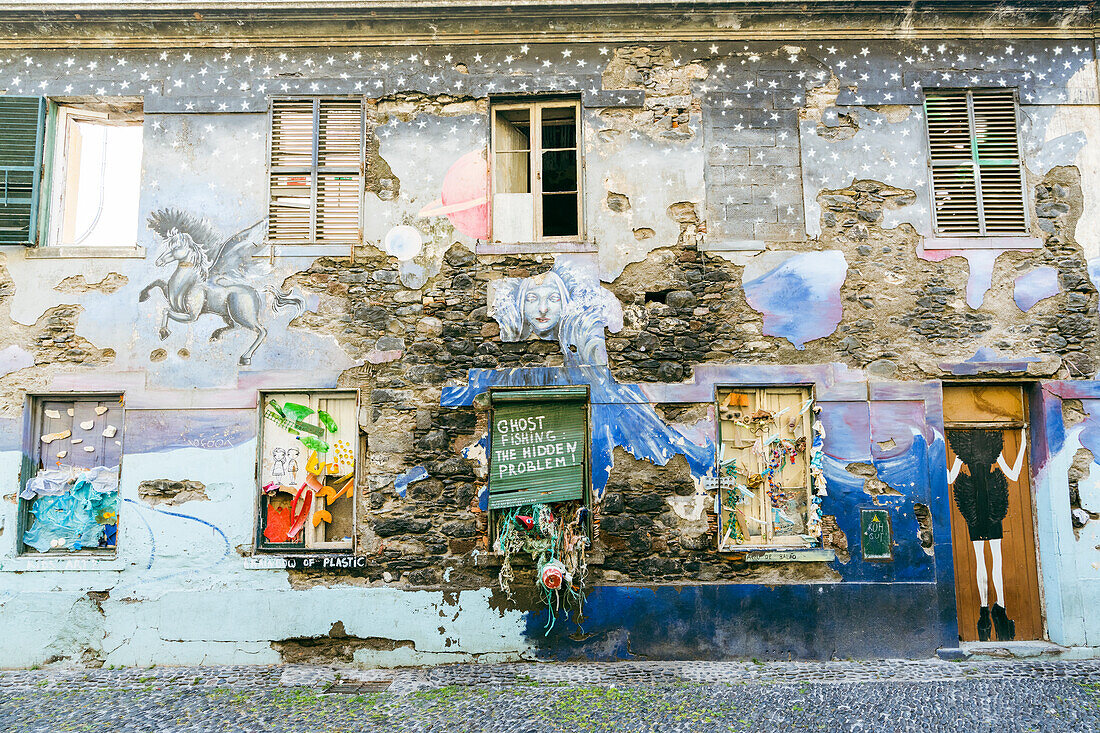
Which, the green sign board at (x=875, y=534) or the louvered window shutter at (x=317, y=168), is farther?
the louvered window shutter at (x=317, y=168)

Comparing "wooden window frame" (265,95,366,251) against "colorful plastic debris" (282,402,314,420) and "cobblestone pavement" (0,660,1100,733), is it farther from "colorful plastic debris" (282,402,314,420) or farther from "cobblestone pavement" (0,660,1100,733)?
"cobblestone pavement" (0,660,1100,733)

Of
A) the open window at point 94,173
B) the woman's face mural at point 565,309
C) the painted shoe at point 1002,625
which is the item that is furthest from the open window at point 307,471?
the painted shoe at point 1002,625

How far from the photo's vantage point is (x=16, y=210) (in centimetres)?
674

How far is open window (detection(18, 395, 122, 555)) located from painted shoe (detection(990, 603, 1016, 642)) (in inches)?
326

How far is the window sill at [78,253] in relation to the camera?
673 centimetres

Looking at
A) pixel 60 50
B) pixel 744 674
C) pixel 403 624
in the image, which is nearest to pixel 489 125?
pixel 60 50

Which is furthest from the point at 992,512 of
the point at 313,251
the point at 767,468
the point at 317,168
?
the point at 317,168

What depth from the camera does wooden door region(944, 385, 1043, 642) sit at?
21.3 ft

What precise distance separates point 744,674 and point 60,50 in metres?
8.79

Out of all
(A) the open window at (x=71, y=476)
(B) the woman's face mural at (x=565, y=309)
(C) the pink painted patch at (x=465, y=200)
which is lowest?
(A) the open window at (x=71, y=476)

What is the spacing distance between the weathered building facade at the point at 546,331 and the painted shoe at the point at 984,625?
5 cm

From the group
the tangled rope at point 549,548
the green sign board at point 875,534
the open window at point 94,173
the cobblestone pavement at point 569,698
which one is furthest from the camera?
the open window at point 94,173

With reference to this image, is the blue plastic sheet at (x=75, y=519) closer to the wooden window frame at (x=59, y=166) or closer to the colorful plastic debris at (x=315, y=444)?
the colorful plastic debris at (x=315, y=444)

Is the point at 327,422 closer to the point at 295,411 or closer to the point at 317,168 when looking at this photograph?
the point at 295,411
